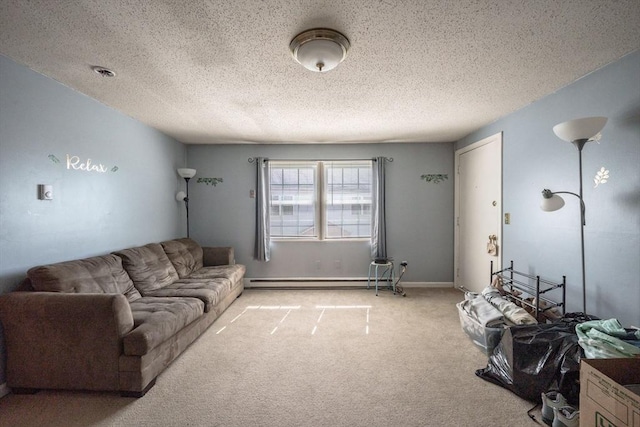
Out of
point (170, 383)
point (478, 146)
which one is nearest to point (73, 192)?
point (170, 383)

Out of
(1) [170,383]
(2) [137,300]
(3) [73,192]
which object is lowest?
(1) [170,383]

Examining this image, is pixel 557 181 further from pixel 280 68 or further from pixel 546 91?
pixel 280 68

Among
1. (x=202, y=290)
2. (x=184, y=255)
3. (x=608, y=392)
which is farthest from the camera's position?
(x=184, y=255)

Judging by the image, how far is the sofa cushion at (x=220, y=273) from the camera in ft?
11.6

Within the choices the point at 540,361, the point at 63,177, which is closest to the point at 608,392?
the point at 540,361

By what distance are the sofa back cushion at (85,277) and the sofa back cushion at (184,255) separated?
804 mm

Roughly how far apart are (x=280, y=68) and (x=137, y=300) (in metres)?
2.47

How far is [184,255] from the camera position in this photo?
378 centimetres

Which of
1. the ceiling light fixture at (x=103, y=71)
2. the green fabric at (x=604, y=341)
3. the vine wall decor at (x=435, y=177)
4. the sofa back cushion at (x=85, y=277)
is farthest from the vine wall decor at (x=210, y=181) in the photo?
the green fabric at (x=604, y=341)

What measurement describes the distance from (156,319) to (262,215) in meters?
2.55

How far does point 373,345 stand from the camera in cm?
266

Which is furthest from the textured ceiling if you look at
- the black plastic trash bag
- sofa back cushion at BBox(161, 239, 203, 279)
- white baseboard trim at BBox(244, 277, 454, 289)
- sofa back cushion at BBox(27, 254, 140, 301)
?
white baseboard trim at BBox(244, 277, 454, 289)

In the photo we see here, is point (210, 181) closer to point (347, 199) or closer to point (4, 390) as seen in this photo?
point (347, 199)

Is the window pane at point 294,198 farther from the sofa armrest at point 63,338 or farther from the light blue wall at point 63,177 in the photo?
the sofa armrest at point 63,338
